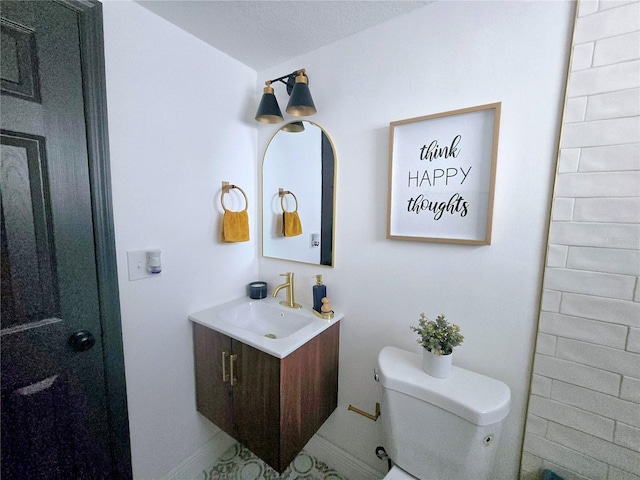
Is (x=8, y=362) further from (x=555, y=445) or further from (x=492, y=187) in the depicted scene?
(x=555, y=445)

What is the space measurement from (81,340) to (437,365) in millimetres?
1291

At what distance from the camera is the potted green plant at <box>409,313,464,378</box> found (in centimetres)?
93

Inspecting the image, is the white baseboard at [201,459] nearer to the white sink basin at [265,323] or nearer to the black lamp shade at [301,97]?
the white sink basin at [265,323]

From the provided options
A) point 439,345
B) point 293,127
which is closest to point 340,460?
point 439,345

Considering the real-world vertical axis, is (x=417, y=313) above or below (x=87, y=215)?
below

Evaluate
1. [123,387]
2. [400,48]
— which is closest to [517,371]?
[400,48]

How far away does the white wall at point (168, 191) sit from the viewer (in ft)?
3.40

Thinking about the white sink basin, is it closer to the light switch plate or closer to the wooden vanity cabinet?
the wooden vanity cabinet

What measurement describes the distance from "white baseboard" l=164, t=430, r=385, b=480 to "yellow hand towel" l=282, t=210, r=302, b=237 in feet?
3.81

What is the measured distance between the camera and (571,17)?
31.9 inches

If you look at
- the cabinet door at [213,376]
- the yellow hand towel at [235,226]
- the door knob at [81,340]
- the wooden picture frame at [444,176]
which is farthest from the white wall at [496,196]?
the door knob at [81,340]

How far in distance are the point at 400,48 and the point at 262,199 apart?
1007 millimetres

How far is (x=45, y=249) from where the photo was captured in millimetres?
867

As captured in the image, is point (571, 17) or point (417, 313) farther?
point (417, 313)
